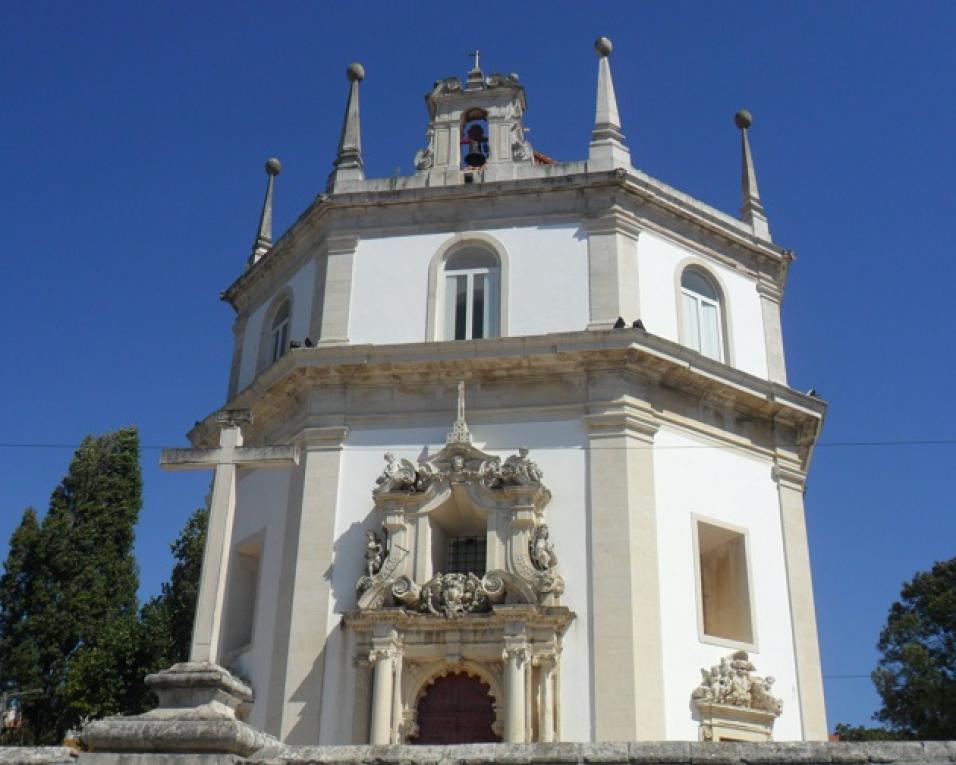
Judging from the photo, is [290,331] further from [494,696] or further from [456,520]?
[494,696]

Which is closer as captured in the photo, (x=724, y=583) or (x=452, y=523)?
(x=452, y=523)

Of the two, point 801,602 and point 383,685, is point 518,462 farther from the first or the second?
point 801,602

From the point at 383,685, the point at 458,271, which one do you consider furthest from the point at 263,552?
the point at 458,271

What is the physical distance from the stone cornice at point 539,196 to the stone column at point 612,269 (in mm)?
363

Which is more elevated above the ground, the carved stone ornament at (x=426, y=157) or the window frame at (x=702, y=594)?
the carved stone ornament at (x=426, y=157)

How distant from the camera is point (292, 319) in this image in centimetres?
2238

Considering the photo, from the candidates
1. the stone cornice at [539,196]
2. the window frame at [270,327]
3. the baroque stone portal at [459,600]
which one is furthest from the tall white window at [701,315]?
the window frame at [270,327]

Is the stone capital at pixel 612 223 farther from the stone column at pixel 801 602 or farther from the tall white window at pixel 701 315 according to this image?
the stone column at pixel 801 602

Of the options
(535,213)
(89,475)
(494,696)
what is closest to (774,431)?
(535,213)

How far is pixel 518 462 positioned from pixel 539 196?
5.64 metres

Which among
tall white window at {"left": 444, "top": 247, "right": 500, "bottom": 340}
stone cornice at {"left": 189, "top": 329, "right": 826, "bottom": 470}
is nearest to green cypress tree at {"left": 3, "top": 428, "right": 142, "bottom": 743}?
stone cornice at {"left": 189, "top": 329, "right": 826, "bottom": 470}

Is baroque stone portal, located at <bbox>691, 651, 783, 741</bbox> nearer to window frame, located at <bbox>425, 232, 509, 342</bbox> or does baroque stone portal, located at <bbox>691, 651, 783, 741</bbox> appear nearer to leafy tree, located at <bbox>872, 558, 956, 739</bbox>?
window frame, located at <bbox>425, 232, 509, 342</bbox>

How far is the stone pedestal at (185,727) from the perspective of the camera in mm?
8336

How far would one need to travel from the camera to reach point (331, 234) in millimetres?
21766
